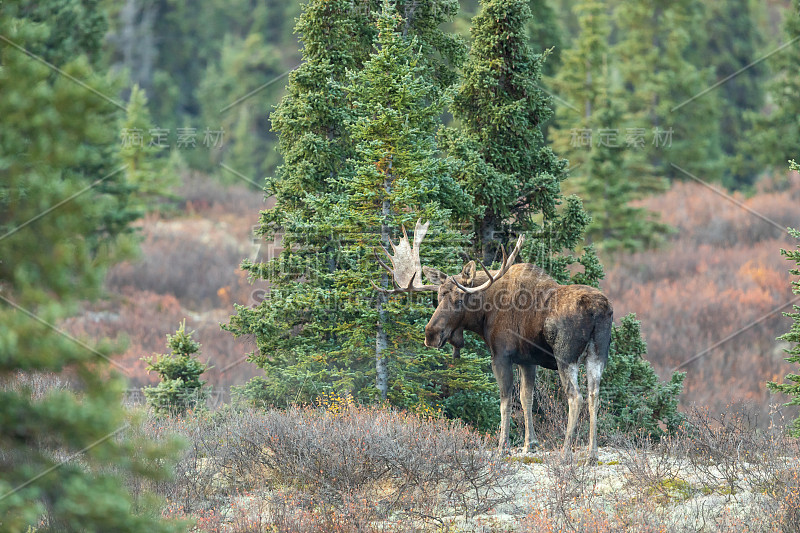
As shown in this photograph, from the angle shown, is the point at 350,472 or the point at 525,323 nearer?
the point at 350,472

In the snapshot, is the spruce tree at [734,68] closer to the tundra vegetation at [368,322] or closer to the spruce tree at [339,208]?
the tundra vegetation at [368,322]

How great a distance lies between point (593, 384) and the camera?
11.0 metres

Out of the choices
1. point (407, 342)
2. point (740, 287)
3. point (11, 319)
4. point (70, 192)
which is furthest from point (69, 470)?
point (740, 287)

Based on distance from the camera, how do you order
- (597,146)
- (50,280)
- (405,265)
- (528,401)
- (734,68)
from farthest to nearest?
(734,68) < (597,146) < (405,265) < (528,401) < (50,280)

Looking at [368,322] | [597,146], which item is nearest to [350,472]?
[368,322]

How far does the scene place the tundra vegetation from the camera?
5.52 meters

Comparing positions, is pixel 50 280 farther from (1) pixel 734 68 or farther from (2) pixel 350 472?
(1) pixel 734 68

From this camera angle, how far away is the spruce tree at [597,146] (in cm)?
2884

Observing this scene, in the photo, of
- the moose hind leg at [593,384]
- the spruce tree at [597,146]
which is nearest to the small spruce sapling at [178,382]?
the moose hind leg at [593,384]

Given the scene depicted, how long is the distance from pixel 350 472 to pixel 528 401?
3011 millimetres

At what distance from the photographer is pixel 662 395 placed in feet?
46.9

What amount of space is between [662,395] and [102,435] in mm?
10733

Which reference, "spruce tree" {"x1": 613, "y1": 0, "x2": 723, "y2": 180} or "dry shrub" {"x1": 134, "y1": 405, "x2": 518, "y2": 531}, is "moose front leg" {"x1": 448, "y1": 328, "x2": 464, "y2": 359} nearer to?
"dry shrub" {"x1": 134, "y1": 405, "x2": 518, "y2": 531}

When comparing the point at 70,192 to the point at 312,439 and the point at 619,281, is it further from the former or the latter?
the point at 619,281
